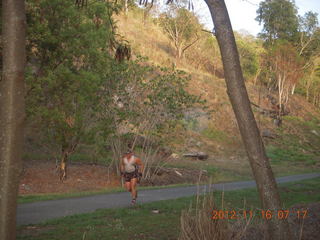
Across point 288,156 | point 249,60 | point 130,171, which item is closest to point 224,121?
point 288,156

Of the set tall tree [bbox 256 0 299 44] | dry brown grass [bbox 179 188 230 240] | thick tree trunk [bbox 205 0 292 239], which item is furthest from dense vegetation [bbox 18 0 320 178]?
tall tree [bbox 256 0 299 44]

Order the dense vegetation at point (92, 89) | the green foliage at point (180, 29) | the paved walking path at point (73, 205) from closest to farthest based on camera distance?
the paved walking path at point (73, 205) < the dense vegetation at point (92, 89) < the green foliage at point (180, 29)

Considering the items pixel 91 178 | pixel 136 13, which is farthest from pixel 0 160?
pixel 136 13

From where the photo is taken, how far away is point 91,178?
1917 centimetres

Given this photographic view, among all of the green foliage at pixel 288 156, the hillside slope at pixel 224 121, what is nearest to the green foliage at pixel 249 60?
the hillside slope at pixel 224 121

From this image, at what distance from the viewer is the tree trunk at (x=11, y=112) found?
3.82 metres

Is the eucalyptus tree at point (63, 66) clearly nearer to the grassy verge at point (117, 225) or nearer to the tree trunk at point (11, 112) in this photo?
the grassy verge at point (117, 225)

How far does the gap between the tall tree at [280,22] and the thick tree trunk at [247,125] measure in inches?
2410

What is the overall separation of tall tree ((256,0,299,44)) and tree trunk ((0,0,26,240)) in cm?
6299

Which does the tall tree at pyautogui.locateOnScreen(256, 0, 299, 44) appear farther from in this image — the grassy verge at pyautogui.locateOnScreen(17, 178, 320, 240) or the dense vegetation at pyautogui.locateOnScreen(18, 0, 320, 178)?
the grassy verge at pyautogui.locateOnScreen(17, 178, 320, 240)

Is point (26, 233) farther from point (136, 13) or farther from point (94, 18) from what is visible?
point (136, 13)

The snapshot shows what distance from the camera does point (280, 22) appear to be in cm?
6450

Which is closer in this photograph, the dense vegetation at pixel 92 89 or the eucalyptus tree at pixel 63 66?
the eucalyptus tree at pixel 63 66

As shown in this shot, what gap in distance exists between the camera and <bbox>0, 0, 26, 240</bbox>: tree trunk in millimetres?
3816
